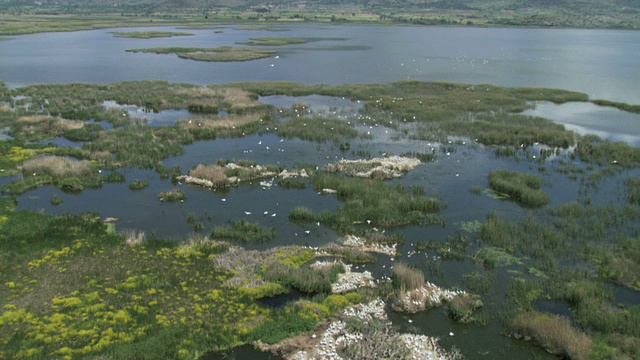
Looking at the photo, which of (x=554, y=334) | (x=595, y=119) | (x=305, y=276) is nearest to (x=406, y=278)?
(x=305, y=276)

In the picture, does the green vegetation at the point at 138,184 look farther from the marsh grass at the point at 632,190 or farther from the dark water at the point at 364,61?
the dark water at the point at 364,61

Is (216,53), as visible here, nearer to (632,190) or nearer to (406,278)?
(632,190)

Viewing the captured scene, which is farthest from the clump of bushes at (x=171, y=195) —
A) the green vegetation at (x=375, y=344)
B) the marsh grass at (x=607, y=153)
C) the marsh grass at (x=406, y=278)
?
the marsh grass at (x=607, y=153)

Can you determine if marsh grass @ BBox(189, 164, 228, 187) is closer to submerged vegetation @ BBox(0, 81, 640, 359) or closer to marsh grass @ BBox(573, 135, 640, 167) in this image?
submerged vegetation @ BBox(0, 81, 640, 359)

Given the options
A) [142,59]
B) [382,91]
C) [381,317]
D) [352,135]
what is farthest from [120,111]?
[142,59]

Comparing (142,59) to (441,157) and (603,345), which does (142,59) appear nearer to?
(441,157)

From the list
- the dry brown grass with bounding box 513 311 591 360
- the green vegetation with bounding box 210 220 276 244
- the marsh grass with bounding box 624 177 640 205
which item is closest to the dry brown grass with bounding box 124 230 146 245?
the green vegetation with bounding box 210 220 276 244
